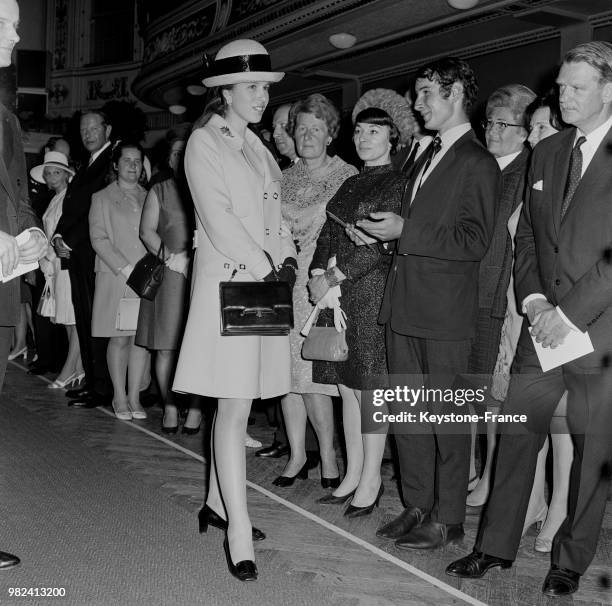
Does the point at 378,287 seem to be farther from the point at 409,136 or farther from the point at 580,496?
the point at 580,496

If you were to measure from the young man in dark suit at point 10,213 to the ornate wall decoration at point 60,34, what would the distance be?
55.8 ft

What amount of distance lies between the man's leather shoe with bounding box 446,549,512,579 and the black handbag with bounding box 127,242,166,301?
2.76m

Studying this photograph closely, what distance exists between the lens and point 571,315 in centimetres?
236

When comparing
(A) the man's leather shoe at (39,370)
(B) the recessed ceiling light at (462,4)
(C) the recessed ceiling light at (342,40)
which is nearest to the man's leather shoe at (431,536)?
(A) the man's leather shoe at (39,370)

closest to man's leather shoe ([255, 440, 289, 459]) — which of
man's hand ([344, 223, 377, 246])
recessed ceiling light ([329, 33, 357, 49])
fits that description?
man's hand ([344, 223, 377, 246])

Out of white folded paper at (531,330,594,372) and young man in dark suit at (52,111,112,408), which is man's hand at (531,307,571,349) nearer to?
white folded paper at (531,330,594,372)

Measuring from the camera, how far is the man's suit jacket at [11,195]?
8.04 feet

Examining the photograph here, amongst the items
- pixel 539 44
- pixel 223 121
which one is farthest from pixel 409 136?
pixel 539 44

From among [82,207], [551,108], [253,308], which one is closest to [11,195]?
[253,308]

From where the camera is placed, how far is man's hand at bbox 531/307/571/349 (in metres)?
2.37

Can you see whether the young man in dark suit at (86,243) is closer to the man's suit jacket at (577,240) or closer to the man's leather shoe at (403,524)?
the man's leather shoe at (403,524)

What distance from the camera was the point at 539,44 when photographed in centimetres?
812

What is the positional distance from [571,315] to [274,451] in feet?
7.51

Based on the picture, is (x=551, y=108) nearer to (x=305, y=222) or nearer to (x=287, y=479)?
(x=305, y=222)
